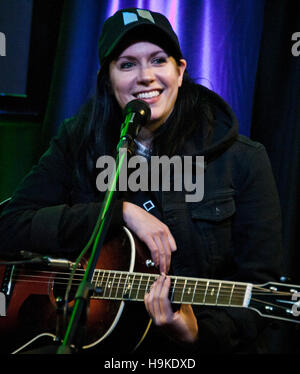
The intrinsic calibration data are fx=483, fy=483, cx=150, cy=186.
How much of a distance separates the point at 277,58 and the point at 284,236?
0.79 meters

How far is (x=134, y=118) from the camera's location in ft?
4.69

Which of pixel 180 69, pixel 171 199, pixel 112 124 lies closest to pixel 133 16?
Result: pixel 180 69

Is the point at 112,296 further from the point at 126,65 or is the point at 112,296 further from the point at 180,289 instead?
the point at 126,65

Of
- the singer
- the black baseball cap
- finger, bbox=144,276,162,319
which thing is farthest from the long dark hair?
finger, bbox=144,276,162,319

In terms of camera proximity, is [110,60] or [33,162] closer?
[110,60]

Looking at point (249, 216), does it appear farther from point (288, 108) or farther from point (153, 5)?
point (153, 5)

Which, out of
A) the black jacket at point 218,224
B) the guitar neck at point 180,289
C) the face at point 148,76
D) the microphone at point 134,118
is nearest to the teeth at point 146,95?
the face at point 148,76

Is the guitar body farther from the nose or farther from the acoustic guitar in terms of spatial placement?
the nose

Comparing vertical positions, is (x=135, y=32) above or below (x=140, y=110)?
above

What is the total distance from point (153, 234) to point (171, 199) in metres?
0.23

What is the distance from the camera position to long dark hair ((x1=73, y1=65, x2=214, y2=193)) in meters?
1.98
